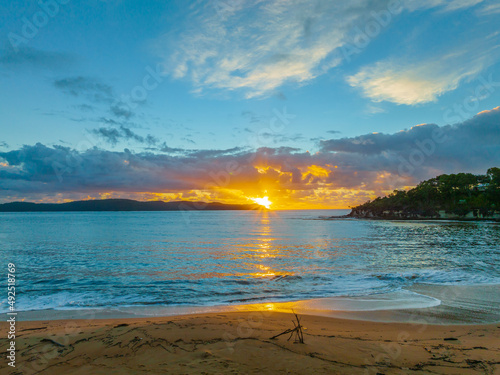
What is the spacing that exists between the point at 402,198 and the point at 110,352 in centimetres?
15839

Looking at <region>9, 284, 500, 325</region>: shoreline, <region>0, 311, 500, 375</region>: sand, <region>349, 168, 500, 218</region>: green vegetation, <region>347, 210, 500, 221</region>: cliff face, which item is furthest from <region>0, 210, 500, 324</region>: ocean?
<region>349, 168, 500, 218</region>: green vegetation

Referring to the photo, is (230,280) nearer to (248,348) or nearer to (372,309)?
(372,309)

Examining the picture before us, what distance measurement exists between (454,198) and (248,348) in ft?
475

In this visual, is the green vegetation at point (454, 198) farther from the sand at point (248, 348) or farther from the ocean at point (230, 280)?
the sand at point (248, 348)

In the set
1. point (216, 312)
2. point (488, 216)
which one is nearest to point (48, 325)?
point (216, 312)

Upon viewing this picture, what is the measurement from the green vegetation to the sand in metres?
127

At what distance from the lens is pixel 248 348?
6441 millimetres

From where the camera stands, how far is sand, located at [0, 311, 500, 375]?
5.63 metres

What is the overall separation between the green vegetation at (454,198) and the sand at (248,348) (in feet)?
417

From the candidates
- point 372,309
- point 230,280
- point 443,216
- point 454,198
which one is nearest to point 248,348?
point 372,309

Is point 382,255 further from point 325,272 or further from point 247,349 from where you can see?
point 247,349

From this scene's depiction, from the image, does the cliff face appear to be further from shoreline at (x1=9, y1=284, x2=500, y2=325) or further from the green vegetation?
shoreline at (x1=9, y1=284, x2=500, y2=325)

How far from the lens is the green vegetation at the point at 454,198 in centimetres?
10356

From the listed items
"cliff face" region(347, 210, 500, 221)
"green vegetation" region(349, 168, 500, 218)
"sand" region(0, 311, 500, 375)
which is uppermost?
"green vegetation" region(349, 168, 500, 218)
